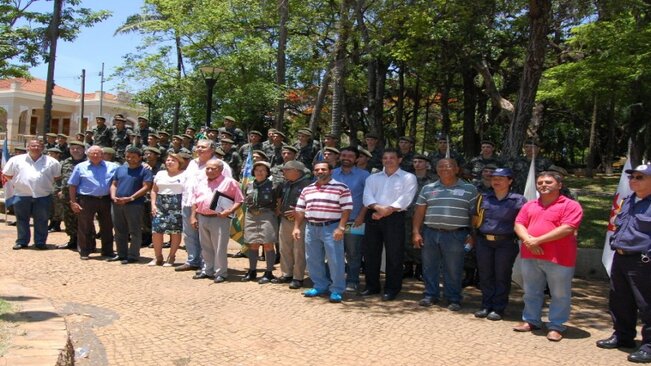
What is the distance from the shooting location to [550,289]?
5.80 m

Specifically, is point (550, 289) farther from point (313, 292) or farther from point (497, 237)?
point (313, 292)

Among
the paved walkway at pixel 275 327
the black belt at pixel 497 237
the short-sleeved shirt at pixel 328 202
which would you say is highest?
the short-sleeved shirt at pixel 328 202

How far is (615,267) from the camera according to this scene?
5.46 metres

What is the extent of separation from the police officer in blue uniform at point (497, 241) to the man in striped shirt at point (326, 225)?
1617 mm

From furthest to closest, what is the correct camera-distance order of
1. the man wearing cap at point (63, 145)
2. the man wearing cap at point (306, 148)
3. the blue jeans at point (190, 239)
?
the man wearing cap at point (63, 145) < the man wearing cap at point (306, 148) < the blue jeans at point (190, 239)

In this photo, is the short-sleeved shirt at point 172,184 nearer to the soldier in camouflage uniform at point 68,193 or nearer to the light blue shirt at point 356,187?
the soldier in camouflage uniform at point 68,193

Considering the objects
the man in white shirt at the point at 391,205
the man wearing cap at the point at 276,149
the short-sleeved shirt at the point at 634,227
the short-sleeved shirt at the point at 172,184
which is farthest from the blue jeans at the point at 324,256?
the man wearing cap at the point at 276,149

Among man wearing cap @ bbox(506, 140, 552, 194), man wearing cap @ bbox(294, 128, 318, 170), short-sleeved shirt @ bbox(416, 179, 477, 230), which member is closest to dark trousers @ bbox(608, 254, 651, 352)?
short-sleeved shirt @ bbox(416, 179, 477, 230)

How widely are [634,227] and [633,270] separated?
394 mm

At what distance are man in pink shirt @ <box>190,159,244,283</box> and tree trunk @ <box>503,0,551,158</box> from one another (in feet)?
16.2

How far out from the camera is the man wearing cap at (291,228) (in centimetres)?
761

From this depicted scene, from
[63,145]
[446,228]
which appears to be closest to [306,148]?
[446,228]

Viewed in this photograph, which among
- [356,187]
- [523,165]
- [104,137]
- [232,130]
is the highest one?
[232,130]

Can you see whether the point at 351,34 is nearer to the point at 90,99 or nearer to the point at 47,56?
the point at 47,56
